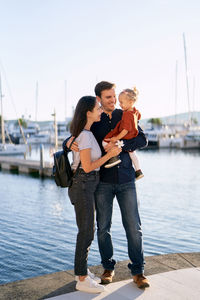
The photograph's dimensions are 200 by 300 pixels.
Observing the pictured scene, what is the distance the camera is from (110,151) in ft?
11.2

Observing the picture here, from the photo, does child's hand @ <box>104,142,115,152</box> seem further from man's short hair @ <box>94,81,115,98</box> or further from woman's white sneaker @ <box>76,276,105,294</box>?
woman's white sneaker @ <box>76,276,105,294</box>

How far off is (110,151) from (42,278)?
4.91 ft

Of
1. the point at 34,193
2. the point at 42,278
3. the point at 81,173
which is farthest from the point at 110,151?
the point at 34,193

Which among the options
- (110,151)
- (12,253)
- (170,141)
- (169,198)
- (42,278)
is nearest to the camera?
(110,151)

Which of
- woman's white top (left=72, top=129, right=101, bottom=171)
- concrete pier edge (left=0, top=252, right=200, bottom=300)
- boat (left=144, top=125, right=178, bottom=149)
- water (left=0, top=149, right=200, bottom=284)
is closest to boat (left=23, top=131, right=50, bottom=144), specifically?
boat (left=144, top=125, right=178, bottom=149)

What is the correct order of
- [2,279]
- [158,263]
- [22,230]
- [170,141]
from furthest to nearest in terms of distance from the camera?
[170,141], [22,230], [2,279], [158,263]

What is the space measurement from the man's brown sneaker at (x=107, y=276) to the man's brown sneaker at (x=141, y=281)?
0.85 feet

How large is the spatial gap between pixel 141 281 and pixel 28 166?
916 inches

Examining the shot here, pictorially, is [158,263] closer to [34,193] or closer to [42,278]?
[42,278]

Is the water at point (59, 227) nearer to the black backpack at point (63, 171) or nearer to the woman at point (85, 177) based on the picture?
the woman at point (85, 177)

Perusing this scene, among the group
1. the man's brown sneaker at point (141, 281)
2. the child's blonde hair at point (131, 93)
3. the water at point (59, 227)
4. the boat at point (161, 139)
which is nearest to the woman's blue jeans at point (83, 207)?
the man's brown sneaker at point (141, 281)

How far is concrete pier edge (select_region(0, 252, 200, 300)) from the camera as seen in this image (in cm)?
337

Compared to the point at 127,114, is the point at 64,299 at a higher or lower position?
lower

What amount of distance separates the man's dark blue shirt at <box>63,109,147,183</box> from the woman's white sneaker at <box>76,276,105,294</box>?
950mm
